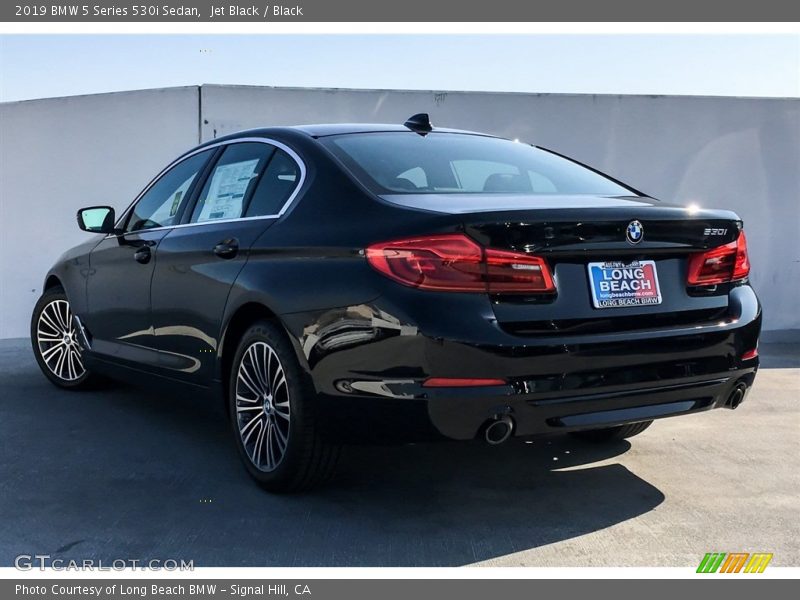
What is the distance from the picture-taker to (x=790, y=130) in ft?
33.3

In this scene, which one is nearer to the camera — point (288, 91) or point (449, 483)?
point (449, 483)

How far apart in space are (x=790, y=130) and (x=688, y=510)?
760 cm

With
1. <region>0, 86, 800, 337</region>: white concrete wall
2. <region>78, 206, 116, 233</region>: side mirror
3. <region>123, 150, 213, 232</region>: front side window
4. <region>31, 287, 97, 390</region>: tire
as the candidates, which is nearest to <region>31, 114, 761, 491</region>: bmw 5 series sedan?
<region>123, 150, 213, 232</region>: front side window

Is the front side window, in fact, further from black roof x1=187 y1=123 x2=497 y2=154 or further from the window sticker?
A: black roof x1=187 y1=123 x2=497 y2=154

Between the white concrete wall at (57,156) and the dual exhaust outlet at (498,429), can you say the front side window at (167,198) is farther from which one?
the white concrete wall at (57,156)

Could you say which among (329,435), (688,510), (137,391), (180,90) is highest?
(180,90)

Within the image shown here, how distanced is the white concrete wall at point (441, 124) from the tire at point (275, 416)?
20.0 feet

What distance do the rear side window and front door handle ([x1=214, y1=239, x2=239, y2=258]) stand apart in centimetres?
19

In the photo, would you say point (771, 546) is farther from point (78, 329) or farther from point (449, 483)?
point (78, 329)

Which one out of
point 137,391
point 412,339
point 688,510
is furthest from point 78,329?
point 688,510

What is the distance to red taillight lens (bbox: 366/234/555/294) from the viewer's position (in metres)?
3.19

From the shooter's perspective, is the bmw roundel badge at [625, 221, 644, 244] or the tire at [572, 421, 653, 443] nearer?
the bmw roundel badge at [625, 221, 644, 244]

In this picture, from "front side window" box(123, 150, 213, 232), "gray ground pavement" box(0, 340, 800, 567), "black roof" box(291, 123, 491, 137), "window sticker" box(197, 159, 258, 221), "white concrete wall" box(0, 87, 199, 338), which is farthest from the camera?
"white concrete wall" box(0, 87, 199, 338)
